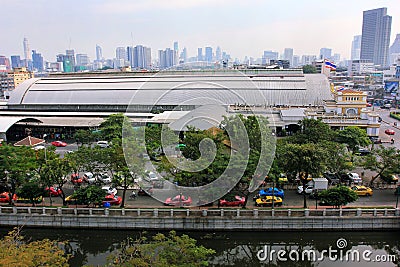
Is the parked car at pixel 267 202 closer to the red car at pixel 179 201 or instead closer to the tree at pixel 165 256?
the red car at pixel 179 201

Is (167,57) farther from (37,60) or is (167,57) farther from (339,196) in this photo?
(339,196)

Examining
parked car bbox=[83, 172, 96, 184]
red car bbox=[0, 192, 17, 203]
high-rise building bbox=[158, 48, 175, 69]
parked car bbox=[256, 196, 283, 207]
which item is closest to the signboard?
parked car bbox=[256, 196, 283, 207]

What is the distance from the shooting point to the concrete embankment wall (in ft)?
39.5

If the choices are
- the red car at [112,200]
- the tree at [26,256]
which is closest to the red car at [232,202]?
the red car at [112,200]

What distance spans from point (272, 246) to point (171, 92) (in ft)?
71.5

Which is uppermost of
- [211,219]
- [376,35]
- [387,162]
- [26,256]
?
[376,35]

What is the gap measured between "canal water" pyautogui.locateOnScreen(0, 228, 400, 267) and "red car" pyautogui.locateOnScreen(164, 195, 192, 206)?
1.38 m

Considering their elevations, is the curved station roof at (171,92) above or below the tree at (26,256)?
above

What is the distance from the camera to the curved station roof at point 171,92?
30.0 metres

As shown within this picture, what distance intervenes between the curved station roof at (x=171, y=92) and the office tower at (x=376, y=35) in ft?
320

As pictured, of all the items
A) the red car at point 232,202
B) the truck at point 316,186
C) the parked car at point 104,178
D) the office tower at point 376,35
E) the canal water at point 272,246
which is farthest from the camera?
the office tower at point 376,35

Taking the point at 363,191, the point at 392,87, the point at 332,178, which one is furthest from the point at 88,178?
the point at 392,87

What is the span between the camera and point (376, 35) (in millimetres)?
115312

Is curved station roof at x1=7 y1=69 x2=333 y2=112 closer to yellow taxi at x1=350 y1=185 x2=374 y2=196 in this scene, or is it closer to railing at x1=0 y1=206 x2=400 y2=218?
yellow taxi at x1=350 y1=185 x2=374 y2=196
